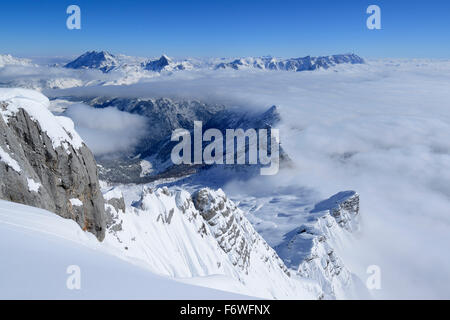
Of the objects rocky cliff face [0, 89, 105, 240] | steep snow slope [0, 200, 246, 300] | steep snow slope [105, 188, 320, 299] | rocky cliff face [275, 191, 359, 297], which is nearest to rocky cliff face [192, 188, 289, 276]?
steep snow slope [105, 188, 320, 299]

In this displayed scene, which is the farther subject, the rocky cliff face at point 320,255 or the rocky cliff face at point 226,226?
the rocky cliff face at point 320,255

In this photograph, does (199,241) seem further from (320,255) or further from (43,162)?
(320,255)

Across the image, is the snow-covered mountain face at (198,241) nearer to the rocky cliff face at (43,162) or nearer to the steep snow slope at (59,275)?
the rocky cliff face at (43,162)

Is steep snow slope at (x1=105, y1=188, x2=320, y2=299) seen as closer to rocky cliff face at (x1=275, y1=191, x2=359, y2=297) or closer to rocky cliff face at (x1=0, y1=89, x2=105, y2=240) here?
rocky cliff face at (x1=0, y1=89, x2=105, y2=240)

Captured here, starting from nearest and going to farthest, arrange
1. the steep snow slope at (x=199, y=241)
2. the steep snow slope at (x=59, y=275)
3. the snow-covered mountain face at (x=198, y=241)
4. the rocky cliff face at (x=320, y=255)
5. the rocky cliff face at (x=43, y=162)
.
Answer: the steep snow slope at (x=59, y=275)
the rocky cliff face at (x=43, y=162)
the snow-covered mountain face at (x=198, y=241)
the steep snow slope at (x=199, y=241)
the rocky cliff face at (x=320, y=255)

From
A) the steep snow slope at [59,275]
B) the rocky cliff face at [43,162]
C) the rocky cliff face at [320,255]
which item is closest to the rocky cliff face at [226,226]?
the rocky cliff face at [320,255]
